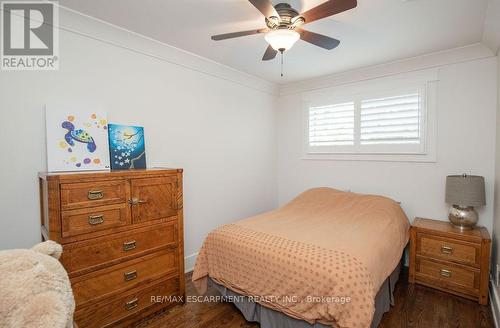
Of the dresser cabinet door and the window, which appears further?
the window

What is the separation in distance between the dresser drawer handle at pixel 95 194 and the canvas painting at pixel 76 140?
39 centimetres

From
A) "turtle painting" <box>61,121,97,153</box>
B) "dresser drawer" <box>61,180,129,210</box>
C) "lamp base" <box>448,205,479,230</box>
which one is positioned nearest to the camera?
"dresser drawer" <box>61,180,129,210</box>

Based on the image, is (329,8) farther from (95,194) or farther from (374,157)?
(374,157)

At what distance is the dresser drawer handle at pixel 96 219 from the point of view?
5.90ft

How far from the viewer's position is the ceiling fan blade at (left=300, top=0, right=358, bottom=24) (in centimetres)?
146

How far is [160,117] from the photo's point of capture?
266 cm

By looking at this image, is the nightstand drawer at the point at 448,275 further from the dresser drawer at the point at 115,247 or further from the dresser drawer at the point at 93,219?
the dresser drawer at the point at 93,219

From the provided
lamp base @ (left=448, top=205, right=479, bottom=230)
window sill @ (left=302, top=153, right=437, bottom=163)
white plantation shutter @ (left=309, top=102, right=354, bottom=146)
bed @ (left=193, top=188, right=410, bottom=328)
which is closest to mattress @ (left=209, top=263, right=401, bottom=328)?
bed @ (left=193, top=188, right=410, bottom=328)

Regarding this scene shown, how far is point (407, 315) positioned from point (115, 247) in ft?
7.93

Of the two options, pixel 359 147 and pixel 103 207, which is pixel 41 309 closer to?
pixel 103 207

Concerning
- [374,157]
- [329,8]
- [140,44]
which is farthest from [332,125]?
[140,44]

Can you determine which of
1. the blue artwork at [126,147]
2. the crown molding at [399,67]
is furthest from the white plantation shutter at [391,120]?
the blue artwork at [126,147]

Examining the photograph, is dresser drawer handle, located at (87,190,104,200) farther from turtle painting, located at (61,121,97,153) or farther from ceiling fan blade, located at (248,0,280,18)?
ceiling fan blade, located at (248,0,280,18)

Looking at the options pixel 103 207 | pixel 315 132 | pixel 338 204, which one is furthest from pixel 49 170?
pixel 315 132
